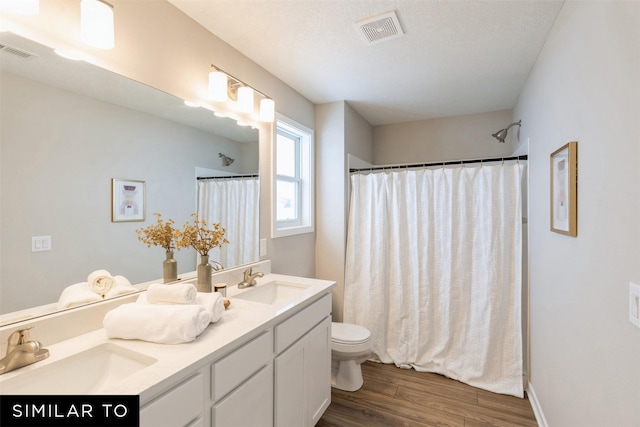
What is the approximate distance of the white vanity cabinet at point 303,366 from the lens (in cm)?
143

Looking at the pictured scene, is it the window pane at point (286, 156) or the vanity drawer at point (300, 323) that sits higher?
the window pane at point (286, 156)

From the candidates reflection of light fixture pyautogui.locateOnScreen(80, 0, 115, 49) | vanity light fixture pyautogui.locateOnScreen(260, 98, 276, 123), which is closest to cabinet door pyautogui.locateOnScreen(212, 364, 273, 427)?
reflection of light fixture pyautogui.locateOnScreen(80, 0, 115, 49)

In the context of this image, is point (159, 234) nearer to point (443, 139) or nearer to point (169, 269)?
point (169, 269)

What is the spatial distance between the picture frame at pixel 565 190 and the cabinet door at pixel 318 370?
1401 mm

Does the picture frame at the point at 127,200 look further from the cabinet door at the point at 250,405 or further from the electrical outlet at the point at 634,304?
the electrical outlet at the point at 634,304

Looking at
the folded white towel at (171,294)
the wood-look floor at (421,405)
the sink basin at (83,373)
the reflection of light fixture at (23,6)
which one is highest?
the reflection of light fixture at (23,6)

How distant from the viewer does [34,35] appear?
106 cm

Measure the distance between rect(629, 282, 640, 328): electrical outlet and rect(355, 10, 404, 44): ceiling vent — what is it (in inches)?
62.8

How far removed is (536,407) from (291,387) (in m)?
1.76

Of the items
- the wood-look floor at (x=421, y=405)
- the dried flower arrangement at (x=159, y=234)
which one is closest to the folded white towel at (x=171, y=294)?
the dried flower arrangement at (x=159, y=234)

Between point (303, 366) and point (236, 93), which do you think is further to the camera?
point (236, 93)

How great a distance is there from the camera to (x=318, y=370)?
180 cm

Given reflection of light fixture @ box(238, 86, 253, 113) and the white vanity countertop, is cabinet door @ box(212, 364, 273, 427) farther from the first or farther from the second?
reflection of light fixture @ box(238, 86, 253, 113)

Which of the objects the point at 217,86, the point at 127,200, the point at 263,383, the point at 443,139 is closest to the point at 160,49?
A: the point at 217,86
